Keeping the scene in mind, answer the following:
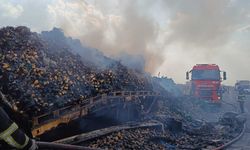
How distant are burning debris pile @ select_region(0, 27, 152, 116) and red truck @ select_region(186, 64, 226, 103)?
10318 millimetres

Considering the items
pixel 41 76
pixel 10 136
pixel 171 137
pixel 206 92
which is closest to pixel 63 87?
pixel 41 76

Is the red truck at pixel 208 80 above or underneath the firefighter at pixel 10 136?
above

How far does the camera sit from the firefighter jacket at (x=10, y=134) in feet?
10.3

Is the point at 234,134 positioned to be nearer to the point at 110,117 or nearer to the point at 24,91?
the point at 110,117

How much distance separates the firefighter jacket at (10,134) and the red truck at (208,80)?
24.5 m

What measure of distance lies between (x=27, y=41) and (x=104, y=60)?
28.6 feet

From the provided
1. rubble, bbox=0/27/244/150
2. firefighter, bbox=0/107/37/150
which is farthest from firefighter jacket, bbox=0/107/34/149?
rubble, bbox=0/27/244/150

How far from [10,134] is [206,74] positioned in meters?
25.0

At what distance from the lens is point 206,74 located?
2697 cm

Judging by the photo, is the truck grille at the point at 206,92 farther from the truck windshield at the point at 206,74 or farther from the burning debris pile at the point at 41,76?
the burning debris pile at the point at 41,76

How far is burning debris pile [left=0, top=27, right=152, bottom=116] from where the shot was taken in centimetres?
1173

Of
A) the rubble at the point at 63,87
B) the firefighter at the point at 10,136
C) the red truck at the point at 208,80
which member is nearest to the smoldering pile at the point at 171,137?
the rubble at the point at 63,87

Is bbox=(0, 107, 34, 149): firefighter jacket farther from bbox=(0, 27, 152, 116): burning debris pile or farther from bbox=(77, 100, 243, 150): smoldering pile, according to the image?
bbox=(0, 27, 152, 116): burning debris pile

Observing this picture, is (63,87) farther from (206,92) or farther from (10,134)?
(206,92)
